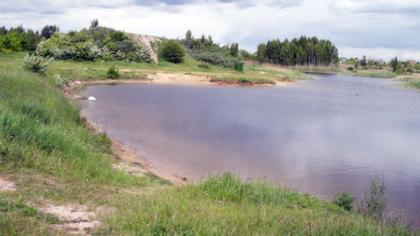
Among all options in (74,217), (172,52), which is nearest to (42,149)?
(74,217)

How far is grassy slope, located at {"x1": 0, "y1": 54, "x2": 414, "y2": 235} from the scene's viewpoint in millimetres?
5914

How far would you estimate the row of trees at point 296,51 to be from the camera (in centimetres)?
11369

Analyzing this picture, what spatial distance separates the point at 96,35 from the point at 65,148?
55.1 m

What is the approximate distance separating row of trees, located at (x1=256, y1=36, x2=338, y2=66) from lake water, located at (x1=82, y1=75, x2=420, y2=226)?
7694 cm

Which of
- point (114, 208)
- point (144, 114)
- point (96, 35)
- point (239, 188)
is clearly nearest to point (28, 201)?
point (114, 208)

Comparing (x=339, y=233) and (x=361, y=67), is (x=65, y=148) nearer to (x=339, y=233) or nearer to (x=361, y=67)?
(x=339, y=233)

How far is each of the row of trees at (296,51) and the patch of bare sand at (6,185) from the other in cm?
10753

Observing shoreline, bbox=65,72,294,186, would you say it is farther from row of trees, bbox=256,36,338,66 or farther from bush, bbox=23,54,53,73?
row of trees, bbox=256,36,338,66

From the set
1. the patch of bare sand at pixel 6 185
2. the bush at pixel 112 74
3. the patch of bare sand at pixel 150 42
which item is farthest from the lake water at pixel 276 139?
the patch of bare sand at pixel 150 42

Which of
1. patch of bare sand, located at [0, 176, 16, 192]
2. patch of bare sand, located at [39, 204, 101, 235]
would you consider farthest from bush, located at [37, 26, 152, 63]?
patch of bare sand, located at [39, 204, 101, 235]

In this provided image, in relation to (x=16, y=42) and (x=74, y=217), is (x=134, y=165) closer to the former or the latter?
(x=74, y=217)

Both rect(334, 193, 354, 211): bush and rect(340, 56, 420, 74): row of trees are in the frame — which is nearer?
rect(334, 193, 354, 211): bush

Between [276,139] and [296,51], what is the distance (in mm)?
96062

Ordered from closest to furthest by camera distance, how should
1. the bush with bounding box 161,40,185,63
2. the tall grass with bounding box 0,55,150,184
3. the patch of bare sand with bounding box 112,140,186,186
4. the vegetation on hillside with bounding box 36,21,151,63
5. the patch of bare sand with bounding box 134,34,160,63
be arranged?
the tall grass with bounding box 0,55,150,184 < the patch of bare sand with bounding box 112,140,186,186 < the vegetation on hillside with bounding box 36,21,151,63 < the patch of bare sand with bounding box 134,34,160,63 < the bush with bounding box 161,40,185,63
